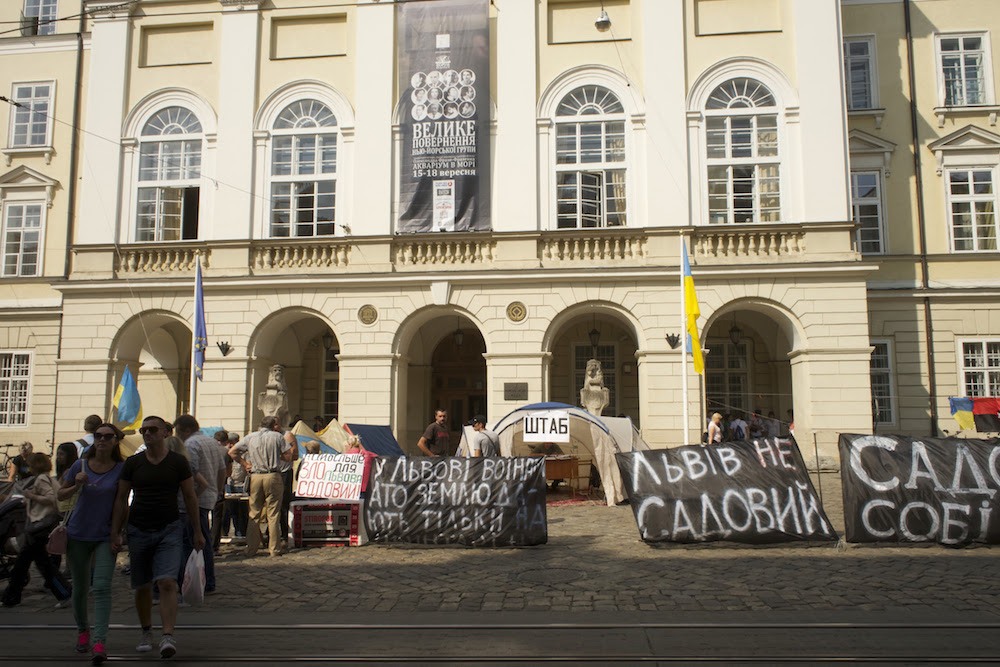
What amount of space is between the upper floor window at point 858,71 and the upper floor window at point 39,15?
79.6 ft

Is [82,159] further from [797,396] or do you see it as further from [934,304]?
[934,304]

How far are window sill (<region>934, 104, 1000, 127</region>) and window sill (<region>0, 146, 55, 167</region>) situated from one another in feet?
85.5

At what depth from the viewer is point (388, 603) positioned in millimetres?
8336

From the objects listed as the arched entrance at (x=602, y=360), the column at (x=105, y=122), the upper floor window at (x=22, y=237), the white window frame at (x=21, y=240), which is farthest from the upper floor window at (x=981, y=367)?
the upper floor window at (x=22, y=237)

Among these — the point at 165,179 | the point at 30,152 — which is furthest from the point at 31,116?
the point at 165,179

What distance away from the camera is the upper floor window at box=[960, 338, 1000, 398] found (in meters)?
21.3

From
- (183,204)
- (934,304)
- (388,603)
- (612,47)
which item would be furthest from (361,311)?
(934,304)

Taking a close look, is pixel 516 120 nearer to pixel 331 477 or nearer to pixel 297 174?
pixel 297 174

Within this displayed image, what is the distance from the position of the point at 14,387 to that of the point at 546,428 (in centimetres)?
1735

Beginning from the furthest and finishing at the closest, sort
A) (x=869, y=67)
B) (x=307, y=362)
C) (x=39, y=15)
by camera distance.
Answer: (x=39, y=15)
(x=307, y=362)
(x=869, y=67)

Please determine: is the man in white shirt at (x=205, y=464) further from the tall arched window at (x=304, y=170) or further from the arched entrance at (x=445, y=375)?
the tall arched window at (x=304, y=170)

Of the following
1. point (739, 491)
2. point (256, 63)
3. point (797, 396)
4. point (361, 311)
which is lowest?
point (739, 491)

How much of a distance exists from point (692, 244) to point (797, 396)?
15.1 ft

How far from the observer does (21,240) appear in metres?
24.1
